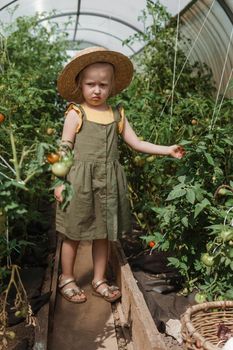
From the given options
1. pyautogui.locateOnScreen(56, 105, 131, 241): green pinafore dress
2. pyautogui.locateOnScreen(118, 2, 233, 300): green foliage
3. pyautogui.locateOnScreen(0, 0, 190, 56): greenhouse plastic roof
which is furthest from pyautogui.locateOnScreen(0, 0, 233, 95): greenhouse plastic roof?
pyautogui.locateOnScreen(56, 105, 131, 241): green pinafore dress

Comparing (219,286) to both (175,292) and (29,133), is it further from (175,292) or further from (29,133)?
(29,133)

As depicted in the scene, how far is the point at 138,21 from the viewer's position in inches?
311

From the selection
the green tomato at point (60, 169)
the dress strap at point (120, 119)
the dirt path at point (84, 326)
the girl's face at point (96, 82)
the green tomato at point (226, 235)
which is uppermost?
the girl's face at point (96, 82)

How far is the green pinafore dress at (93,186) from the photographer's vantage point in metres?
2.50

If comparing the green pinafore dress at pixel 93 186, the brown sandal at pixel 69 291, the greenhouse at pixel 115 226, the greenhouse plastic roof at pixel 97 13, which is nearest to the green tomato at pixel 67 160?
the greenhouse at pixel 115 226

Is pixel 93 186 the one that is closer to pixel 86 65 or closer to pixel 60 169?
pixel 86 65

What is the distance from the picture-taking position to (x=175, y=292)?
107 inches

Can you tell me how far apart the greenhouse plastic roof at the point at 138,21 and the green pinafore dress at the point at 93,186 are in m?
0.75

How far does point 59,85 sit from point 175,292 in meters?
1.31

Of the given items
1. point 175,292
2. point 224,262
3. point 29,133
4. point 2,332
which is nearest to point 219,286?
point 224,262

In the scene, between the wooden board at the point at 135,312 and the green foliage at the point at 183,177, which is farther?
the green foliage at the point at 183,177

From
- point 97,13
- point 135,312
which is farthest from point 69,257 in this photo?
point 97,13

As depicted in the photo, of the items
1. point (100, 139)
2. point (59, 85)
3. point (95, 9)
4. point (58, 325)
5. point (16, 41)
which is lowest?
point (58, 325)

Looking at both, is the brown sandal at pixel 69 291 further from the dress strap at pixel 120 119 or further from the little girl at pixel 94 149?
the dress strap at pixel 120 119
